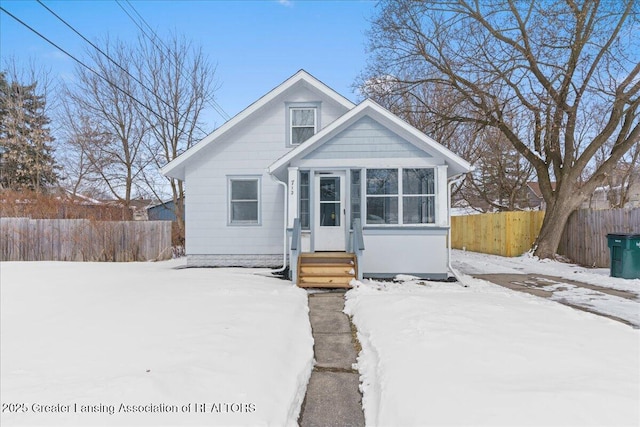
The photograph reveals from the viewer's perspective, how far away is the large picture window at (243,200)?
33.7 feet

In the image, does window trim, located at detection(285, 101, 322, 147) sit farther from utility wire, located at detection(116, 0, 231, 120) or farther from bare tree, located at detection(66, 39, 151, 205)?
bare tree, located at detection(66, 39, 151, 205)

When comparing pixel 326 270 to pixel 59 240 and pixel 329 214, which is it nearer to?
pixel 329 214

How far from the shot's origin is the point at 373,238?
8148 mm

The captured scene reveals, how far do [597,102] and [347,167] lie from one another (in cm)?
1033

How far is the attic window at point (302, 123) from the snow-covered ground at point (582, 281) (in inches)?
251

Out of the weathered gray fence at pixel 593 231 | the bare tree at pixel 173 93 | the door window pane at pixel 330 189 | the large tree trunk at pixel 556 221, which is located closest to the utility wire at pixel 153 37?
the bare tree at pixel 173 93

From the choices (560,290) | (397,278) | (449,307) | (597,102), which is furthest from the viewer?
(597,102)

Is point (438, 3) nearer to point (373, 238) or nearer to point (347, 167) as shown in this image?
point (347, 167)

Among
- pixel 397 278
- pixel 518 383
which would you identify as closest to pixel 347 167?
pixel 397 278

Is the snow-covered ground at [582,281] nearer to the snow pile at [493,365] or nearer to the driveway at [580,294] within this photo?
the driveway at [580,294]

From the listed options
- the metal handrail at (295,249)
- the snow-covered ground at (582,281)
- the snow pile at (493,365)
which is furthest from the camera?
the metal handrail at (295,249)

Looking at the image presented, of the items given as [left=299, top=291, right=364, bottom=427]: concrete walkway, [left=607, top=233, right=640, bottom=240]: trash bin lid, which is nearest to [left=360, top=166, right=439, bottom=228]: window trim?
[left=299, top=291, right=364, bottom=427]: concrete walkway

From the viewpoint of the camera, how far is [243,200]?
33.8 ft

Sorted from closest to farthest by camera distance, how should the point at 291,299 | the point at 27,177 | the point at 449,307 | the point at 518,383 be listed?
the point at 518,383 → the point at 449,307 → the point at 291,299 → the point at 27,177
